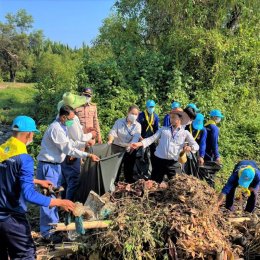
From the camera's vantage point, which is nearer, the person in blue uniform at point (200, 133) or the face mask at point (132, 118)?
the face mask at point (132, 118)

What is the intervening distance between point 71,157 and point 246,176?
250 centimetres

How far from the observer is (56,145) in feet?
16.3

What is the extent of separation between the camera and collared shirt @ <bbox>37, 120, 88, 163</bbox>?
490 cm

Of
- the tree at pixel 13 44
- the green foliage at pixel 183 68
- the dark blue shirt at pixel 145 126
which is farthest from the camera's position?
the tree at pixel 13 44

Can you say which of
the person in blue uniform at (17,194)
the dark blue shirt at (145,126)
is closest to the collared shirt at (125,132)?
the dark blue shirt at (145,126)

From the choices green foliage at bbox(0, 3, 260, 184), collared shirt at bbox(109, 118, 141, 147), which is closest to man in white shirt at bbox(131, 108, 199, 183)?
collared shirt at bbox(109, 118, 141, 147)

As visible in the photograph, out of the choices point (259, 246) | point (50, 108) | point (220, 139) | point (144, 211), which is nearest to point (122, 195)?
point (144, 211)

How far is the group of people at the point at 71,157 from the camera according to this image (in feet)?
11.3

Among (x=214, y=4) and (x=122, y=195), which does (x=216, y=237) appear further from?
(x=214, y=4)

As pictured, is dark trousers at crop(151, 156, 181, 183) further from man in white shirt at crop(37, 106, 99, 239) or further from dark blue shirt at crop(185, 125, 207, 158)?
man in white shirt at crop(37, 106, 99, 239)

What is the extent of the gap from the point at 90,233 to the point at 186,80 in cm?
751

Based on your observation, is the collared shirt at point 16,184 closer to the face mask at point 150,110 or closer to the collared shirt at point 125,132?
the collared shirt at point 125,132

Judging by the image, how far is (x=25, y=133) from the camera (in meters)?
3.52

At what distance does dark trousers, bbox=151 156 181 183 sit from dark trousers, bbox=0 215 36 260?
274 centimetres
